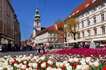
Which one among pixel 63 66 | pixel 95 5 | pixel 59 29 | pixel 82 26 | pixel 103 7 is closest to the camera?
pixel 63 66

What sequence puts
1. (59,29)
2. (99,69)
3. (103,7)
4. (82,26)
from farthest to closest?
(59,29), (82,26), (103,7), (99,69)

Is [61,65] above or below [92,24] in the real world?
below

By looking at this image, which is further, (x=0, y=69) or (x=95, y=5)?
(x=95, y=5)

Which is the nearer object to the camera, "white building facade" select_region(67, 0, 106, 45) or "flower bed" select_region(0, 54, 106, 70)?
"flower bed" select_region(0, 54, 106, 70)

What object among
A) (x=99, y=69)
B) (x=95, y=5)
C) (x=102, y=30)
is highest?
(x=95, y=5)

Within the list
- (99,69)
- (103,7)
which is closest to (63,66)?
(99,69)

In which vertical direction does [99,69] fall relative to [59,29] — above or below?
below

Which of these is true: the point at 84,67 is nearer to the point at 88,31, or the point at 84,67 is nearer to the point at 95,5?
the point at 95,5

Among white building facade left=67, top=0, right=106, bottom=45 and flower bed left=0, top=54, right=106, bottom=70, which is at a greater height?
white building facade left=67, top=0, right=106, bottom=45

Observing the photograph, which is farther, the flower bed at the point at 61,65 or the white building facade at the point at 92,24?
the white building facade at the point at 92,24

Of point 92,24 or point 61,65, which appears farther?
point 92,24

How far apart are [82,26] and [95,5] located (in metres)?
13.7

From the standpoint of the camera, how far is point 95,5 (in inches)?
3150

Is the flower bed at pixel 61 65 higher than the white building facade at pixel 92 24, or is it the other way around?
the white building facade at pixel 92 24
